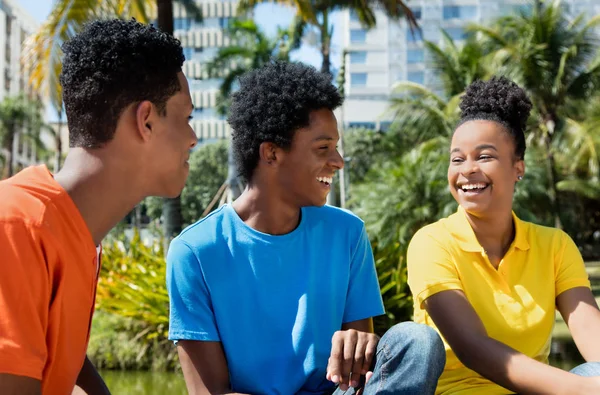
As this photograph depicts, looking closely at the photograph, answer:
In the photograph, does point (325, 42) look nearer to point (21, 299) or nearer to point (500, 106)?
point (500, 106)

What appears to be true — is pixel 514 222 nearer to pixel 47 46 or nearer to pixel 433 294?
pixel 433 294

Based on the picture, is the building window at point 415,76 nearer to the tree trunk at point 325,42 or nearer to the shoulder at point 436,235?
the tree trunk at point 325,42

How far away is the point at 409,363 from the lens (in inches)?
81.7

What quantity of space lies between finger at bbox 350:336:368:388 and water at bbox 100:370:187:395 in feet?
15.0

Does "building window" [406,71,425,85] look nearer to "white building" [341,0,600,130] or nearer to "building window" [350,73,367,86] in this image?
"white building" [341,0,600,130]

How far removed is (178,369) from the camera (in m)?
7.64

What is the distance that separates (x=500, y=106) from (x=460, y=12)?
76.6m

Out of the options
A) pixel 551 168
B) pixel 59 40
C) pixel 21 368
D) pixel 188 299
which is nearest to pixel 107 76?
pixel 21 368

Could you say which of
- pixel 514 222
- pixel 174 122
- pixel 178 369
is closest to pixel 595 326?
pixel 514 222

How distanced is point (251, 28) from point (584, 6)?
5425 centimetres

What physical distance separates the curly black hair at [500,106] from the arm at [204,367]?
1.35 m

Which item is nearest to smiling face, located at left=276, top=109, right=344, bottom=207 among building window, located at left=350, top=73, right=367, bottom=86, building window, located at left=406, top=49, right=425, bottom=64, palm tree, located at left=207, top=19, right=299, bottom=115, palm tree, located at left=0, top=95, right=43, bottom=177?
palm tree, located at left=207, top=19, right=299, bottom=115

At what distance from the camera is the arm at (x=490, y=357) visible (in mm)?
2344

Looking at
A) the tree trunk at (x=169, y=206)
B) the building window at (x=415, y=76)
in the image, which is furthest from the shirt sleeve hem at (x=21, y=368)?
the building window at (x=415, y=76)
